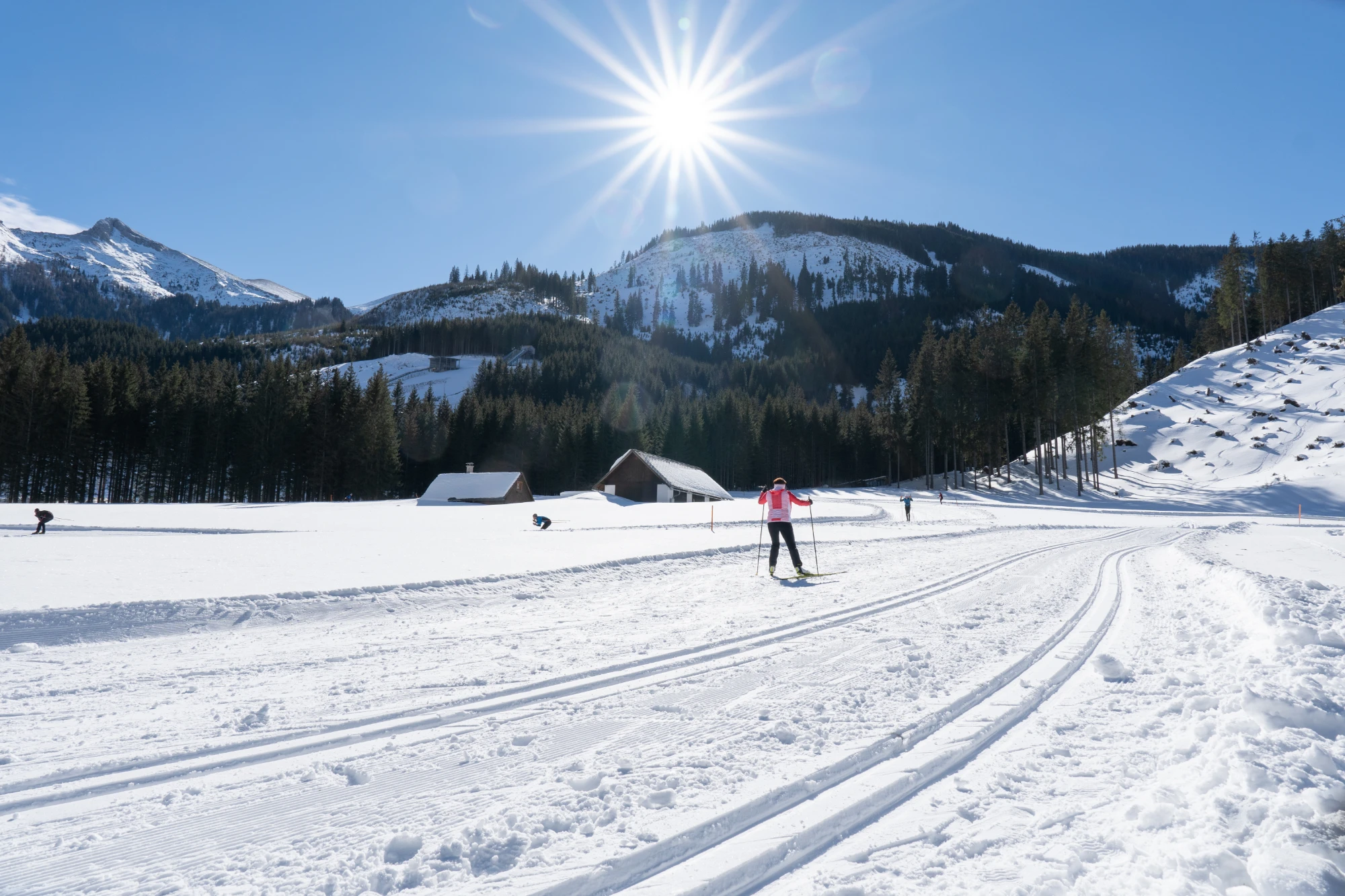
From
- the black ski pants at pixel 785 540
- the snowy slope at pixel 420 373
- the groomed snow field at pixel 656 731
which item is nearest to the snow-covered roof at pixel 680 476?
the black ski pants at pixel 785 540

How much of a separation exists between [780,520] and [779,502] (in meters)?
0.38

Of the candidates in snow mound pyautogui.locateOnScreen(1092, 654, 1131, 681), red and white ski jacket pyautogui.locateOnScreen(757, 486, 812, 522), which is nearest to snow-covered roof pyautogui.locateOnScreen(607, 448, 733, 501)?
red and white ski jacket pyautogui.locateOnScreen(757, 486, 812, 522)

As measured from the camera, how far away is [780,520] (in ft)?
39.3

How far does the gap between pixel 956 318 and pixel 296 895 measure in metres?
205

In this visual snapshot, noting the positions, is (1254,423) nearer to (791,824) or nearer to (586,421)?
(586,421)

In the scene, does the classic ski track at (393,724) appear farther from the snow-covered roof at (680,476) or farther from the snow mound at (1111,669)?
the snow-covered roof at (680,476)

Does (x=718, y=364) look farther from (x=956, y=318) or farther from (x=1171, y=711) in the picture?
(x=1171, y=711)

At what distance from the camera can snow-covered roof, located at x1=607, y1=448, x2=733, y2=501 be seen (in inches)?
1843

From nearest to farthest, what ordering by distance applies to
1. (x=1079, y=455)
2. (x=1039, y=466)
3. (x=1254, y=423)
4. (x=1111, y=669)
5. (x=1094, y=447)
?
(x=1111, y=669), (x=1039, y=466), (x=1079, y=455), (x=1094, y=447), (x=1254, y=423)

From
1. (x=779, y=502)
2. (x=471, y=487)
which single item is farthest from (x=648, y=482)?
(x=779, y=502)

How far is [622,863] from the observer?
274cm

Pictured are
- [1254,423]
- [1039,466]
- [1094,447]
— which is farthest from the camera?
[1254,423]

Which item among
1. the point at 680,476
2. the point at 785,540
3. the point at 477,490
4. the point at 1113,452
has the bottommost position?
the point at 785,540

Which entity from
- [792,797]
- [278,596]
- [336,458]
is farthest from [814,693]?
[336,458]
